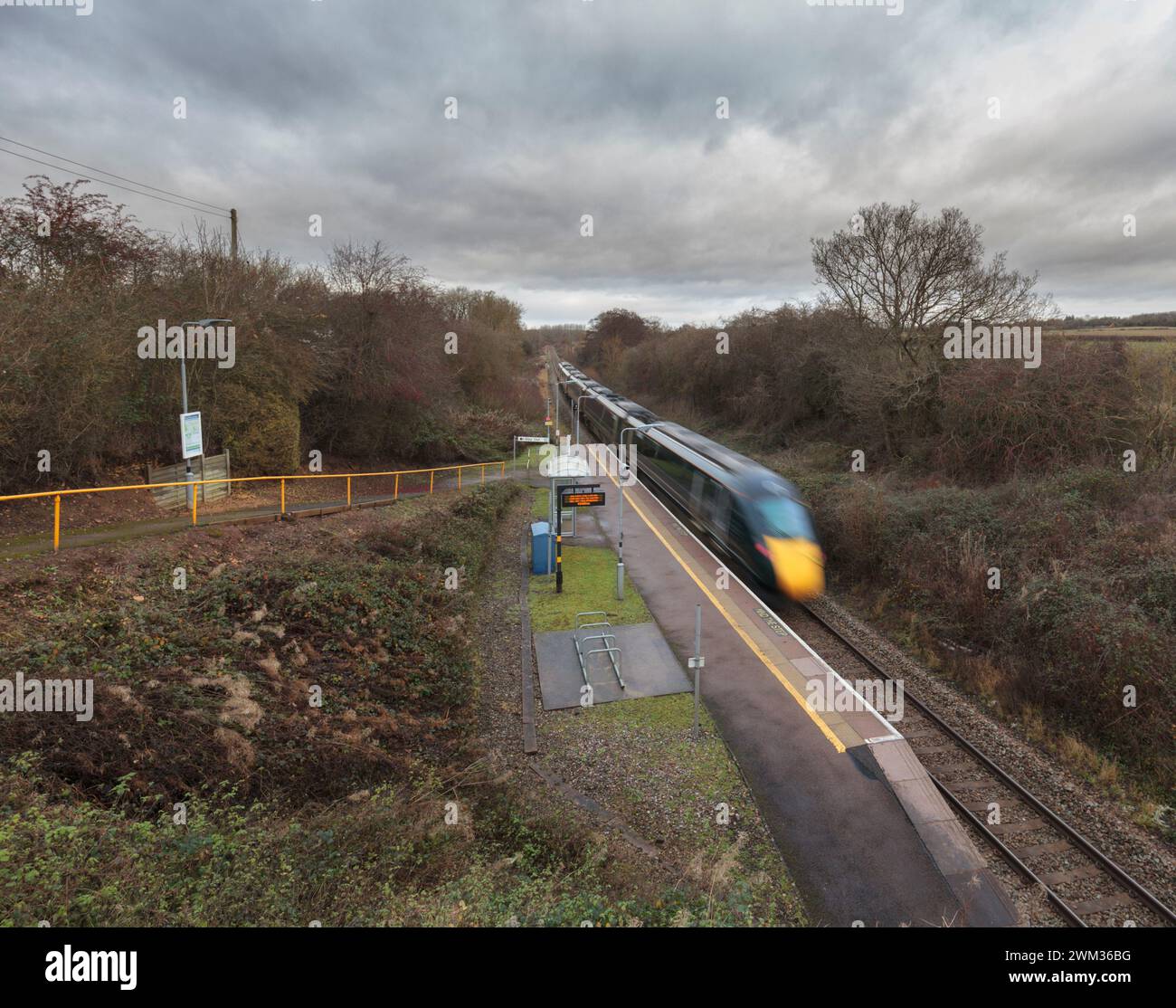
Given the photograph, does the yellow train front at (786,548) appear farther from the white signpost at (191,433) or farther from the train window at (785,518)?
the white signpost at (191,433)

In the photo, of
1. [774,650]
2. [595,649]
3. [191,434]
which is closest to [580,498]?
[595,649]

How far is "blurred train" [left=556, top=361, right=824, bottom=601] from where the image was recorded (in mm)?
13875

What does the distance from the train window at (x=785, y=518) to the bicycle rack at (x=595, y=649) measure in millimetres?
4274

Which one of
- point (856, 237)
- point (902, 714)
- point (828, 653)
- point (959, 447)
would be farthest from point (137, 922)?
point (856, 237)

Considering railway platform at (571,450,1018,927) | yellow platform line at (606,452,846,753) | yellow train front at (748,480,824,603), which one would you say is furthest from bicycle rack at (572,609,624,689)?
yellow train front at (748,480,824,603)

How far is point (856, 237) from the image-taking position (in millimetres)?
26094

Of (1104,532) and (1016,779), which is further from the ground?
(1104,532)

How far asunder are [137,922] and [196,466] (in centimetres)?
1585

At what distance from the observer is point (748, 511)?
47.2ft

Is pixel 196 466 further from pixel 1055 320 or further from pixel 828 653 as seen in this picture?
pixel 1055 320

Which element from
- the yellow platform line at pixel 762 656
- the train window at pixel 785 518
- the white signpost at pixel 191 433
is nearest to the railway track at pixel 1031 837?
the yellow platform line at pixel 762 656

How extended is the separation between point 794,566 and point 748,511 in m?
1.60
